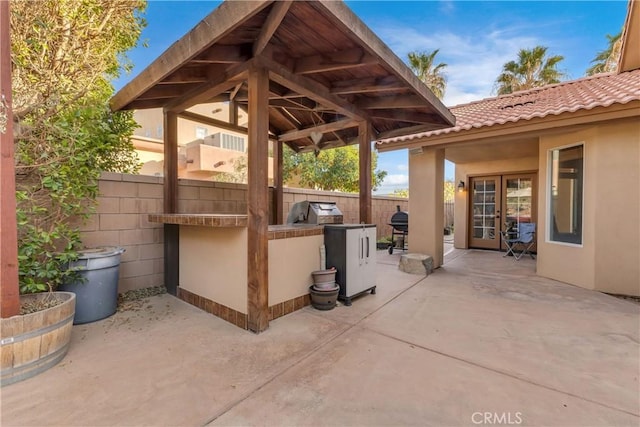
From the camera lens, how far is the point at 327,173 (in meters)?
12.9

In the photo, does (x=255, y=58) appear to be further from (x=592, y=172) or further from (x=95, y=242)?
(x=592, y=172)

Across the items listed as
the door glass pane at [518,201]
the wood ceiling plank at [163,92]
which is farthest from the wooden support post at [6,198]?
the door glass pane at [518,201]

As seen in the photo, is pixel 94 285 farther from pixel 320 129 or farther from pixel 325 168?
pixel 325 168

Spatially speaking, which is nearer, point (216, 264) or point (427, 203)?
point (216, 264)

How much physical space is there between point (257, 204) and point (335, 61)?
177 cm

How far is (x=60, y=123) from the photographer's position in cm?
290

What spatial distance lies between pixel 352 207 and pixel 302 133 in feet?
13.4

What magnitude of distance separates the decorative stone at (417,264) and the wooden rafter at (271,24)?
14.5 ft

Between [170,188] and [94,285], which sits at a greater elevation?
[170,188]

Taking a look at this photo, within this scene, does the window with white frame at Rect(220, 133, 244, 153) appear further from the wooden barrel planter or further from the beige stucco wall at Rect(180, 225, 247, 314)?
the wooden barrel planter

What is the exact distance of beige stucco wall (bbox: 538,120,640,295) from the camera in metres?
4.03

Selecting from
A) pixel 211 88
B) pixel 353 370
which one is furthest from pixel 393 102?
pixel 353 370

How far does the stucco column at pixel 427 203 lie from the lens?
5.83 m

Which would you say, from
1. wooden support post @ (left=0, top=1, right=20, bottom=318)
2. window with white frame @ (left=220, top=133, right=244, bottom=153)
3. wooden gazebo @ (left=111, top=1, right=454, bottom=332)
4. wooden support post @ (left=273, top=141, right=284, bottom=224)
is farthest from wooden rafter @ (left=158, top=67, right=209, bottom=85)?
window with white frame @ (left=220, top=133, right=244, bottom=153)
